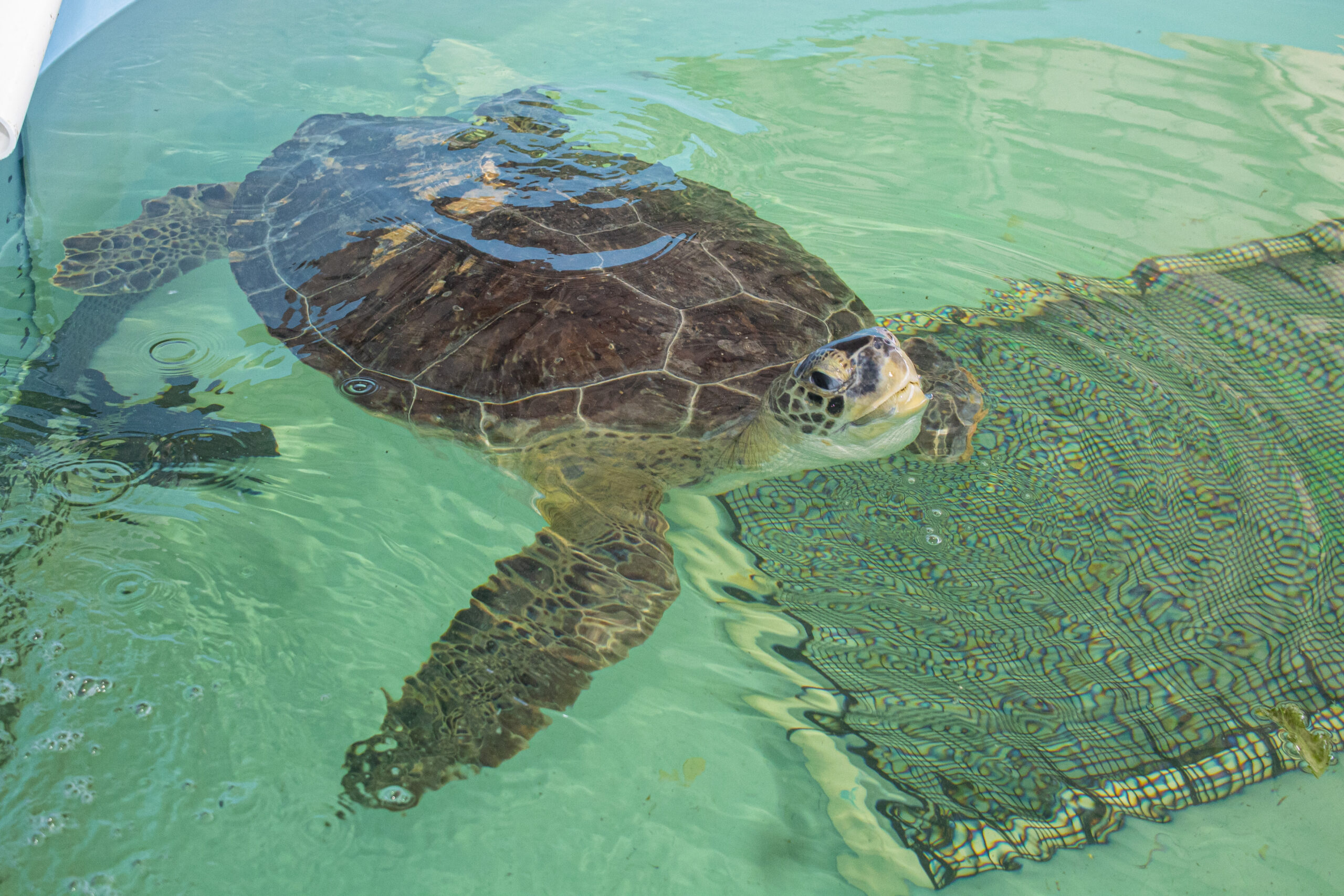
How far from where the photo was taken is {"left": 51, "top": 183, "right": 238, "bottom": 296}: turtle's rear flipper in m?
3.48

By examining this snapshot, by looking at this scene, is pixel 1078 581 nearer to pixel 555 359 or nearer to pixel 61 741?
pixel 555 359

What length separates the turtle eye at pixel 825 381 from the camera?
7.44ft

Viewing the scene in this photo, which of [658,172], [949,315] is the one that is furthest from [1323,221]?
[658,172]

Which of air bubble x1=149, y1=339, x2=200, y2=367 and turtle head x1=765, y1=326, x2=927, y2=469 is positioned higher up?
turtle head x1=765, y1=326, x2=927, y2=469

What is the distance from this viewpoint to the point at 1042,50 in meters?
5.99

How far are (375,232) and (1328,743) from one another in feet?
12.1

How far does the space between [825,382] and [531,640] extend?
1.16 metres

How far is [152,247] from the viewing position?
11.9ft

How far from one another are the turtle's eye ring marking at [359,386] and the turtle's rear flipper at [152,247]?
144 centimetres

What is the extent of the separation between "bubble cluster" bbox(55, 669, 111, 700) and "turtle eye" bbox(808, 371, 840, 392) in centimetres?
213

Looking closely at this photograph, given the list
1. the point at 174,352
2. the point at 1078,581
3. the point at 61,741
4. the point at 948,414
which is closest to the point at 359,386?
the point at 174,352

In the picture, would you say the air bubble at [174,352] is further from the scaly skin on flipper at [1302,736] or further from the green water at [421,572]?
the scaly skin on flipper at [1302,736]

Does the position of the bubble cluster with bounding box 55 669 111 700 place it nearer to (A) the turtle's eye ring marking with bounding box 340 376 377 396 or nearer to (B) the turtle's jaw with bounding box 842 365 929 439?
(A) the turtle's eye ring marking with bounding box 340 376 377 396

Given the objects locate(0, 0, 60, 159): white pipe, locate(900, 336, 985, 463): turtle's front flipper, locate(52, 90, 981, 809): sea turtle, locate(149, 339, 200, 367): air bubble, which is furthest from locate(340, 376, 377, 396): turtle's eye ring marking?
locate(900, 336, 985, 463): turtle's front flipper
